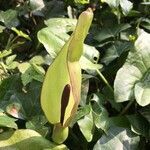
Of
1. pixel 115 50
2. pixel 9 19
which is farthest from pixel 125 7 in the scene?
pixel 9 19

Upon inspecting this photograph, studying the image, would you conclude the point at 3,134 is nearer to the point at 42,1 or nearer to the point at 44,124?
the point at 44,124

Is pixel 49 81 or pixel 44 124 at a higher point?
pixel 49 81

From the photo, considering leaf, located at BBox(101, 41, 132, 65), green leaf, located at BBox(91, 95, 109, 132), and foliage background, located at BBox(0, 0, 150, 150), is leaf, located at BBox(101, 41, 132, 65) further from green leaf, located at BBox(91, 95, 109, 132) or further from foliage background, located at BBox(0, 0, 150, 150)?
green leaf, located at BBox(91, 95, 109, 132)

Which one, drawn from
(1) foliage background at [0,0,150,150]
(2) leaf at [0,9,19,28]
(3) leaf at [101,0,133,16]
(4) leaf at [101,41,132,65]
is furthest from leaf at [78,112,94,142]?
(2) leaf at [0,9,19,28]

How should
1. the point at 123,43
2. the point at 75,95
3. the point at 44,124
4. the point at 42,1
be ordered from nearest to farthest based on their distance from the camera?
the point at 75,95, the point at 44,124, the point at 123,43, the point at 42,1

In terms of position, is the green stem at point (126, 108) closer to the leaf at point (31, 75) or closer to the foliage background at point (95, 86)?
the foliage background at point (95, 86)

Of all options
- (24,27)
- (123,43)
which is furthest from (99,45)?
(24,27)
